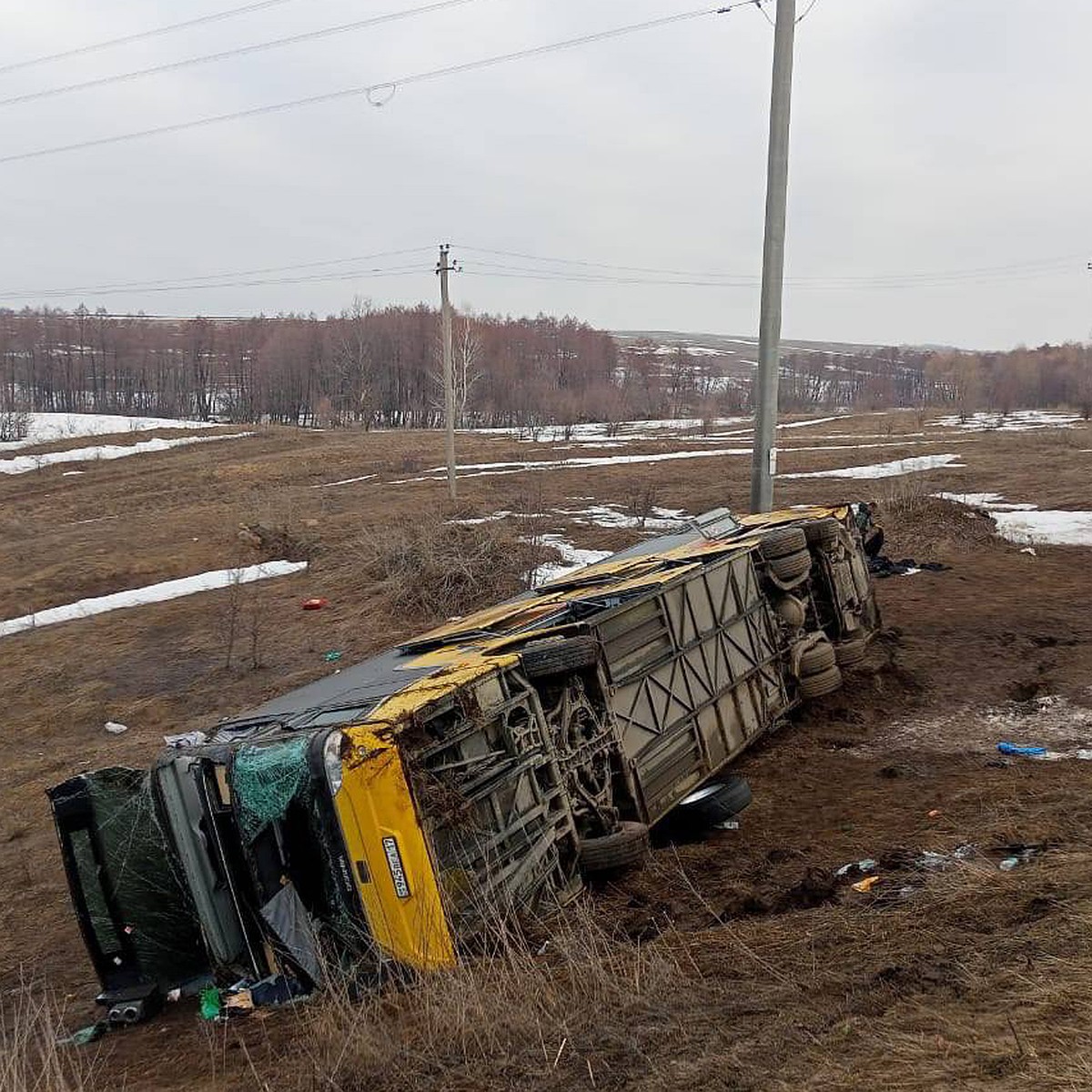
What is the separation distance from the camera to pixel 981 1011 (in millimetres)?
3340

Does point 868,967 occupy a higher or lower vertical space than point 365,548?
higher

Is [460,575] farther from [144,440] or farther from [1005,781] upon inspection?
[144,440]

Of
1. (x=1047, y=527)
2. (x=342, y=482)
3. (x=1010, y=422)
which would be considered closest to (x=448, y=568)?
(x=1047, y=527)

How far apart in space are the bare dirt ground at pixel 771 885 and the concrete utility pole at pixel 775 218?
3.26 m

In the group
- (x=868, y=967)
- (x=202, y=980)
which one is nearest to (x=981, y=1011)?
(x=868, y=967)

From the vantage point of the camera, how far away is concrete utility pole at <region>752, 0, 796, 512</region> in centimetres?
1112

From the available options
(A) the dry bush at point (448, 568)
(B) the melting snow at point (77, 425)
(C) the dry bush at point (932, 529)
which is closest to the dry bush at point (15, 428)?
(B) the melting snow at point (77, 425)

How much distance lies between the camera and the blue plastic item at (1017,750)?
7.49 metres

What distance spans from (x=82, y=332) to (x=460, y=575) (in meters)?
95.1

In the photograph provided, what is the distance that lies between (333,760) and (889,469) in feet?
85.7

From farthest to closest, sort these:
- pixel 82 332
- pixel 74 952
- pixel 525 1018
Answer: pixel 82 332 → pixel 74 952 → pixel 525 1018

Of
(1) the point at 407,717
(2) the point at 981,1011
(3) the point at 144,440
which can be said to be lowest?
(3) the point at 144,440

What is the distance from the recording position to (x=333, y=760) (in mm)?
4801

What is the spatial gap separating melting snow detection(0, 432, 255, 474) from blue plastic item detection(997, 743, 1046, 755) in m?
41.3
